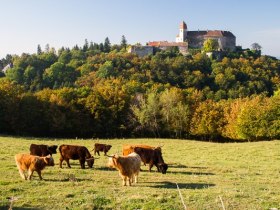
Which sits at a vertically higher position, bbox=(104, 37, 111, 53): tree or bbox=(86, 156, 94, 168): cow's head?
bbox=(104, 37, 111, 53): tree

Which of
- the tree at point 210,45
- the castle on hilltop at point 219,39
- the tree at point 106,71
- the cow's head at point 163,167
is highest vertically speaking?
the castle on hilltop at point 219,39

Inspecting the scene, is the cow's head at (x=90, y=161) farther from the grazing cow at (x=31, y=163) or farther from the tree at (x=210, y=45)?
the tree at (x=210, y=45)

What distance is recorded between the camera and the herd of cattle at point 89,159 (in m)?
16.8

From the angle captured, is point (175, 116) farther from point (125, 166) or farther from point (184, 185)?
point (125, 166)

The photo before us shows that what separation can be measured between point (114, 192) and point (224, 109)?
50636 millimetres

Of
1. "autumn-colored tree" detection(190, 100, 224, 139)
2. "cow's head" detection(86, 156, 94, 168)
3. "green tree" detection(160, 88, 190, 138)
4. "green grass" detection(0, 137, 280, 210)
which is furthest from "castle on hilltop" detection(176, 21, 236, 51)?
"cow's head" detection(86, 156, 94, 168)

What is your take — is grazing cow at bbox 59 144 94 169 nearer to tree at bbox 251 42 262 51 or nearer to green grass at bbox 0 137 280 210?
green grass at bbox 0 137 280 210

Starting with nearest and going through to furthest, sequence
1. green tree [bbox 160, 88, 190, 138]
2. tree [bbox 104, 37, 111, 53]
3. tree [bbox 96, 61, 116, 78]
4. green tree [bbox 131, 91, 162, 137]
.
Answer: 1. green tree [bbox 131, 91, 162, 137]
2. green tree [bbox 160, 88, 190, 138]
3. tree [bbox 96, 61, 116, 78]
4. tree [bbox 104, 37, 111, 53]

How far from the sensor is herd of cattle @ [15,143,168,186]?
1677cm

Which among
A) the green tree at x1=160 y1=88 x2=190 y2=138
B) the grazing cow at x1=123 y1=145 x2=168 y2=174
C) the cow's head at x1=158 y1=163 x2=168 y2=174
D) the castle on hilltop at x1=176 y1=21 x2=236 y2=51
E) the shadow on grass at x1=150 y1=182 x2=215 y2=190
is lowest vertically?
the shadow on grass at x1=150 y1=182 x2=215 y2=190

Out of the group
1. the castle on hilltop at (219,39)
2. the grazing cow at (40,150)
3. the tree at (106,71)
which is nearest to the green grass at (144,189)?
the grazing cow at (40,150)

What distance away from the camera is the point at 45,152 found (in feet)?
75.7

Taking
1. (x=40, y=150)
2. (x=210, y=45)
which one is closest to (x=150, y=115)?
(x=40, y=150)

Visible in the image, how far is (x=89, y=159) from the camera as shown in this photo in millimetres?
21453
